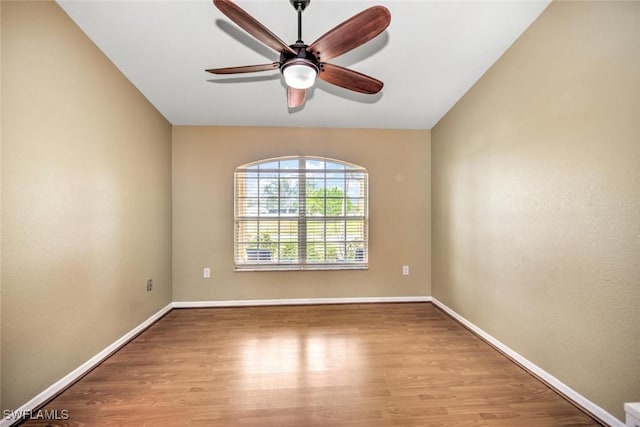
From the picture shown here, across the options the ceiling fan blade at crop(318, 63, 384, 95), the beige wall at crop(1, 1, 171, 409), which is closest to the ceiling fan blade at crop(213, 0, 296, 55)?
the ceiling fan blade at crop(318, 63, 384, 95)

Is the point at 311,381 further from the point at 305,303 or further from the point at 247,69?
the point at 247,69

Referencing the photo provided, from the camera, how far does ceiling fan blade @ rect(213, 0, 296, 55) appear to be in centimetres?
124

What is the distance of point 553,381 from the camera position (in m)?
1.91

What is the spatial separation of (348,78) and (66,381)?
2802 mm

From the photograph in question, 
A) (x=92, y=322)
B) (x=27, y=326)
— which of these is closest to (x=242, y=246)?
(x=92, y=322)

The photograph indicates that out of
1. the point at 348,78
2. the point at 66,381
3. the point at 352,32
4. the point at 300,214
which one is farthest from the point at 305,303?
the point at 352,32

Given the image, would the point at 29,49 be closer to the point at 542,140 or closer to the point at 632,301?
the point at 542,140

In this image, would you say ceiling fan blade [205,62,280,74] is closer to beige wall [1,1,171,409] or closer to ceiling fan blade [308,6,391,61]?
ceiling fan blade [308,6,391,61]

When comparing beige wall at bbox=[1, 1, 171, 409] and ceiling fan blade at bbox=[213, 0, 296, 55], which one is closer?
ceiling fan blade at bbox=[213, 0, 296, 55]

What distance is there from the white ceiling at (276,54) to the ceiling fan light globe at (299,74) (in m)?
0.67

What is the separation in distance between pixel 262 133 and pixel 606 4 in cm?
314

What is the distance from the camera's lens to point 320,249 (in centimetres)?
→ 369

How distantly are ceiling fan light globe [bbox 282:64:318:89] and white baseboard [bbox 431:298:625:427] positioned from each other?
256cm

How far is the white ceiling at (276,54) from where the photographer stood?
193cm
